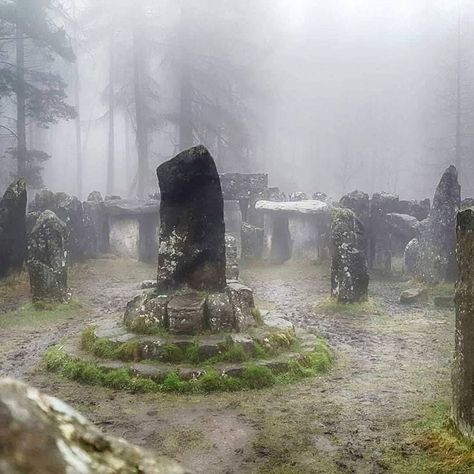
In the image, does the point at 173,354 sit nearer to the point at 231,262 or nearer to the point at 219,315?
the point at 219,315

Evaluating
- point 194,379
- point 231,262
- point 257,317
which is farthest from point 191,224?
point 231,262

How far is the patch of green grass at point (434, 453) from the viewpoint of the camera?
473 cm

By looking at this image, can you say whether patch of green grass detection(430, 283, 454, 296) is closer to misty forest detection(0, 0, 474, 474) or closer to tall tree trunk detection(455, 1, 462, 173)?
misty forest detection(0, 0, 474, 474)

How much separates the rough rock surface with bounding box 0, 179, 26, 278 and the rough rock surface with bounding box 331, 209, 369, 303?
8.15 m

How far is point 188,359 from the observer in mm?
7527

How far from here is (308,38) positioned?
4975 centimetres

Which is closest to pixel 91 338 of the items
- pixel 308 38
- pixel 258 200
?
pixel 258 200

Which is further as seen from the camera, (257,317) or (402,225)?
(402,225)

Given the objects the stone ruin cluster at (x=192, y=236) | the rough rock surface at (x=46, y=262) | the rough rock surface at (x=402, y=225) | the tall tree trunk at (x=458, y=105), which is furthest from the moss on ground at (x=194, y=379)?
the tall tree trunk at (x=458, y=105)

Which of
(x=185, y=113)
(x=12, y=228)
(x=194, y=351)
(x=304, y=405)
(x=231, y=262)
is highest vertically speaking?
(x=185, y=113)

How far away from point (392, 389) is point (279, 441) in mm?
2304

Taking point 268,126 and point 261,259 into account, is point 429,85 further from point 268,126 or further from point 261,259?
point 261,259

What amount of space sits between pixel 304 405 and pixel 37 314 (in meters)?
7.15

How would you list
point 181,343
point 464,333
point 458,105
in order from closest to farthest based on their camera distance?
point 464,333 → point 181,343 → point 458,105
